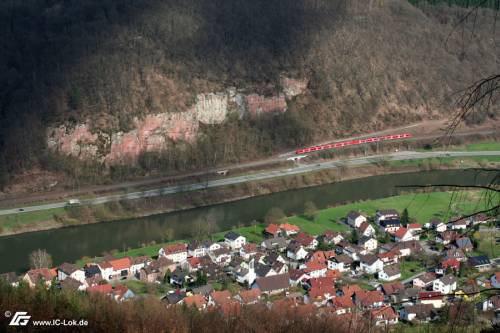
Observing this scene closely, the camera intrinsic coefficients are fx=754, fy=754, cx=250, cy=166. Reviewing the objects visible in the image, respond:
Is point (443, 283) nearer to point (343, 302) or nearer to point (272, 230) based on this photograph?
point (343, 302)

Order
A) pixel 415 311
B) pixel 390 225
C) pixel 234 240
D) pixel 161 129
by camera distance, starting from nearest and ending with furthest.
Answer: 1. pixel 415 311
2. pixel 234 240
3. pixel 390 225
4. pixel 161 129

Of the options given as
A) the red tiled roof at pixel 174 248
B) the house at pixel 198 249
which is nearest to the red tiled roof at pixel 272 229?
the house at pixel 198 249

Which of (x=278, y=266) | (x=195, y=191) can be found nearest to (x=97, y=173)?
(x=195, y=191)

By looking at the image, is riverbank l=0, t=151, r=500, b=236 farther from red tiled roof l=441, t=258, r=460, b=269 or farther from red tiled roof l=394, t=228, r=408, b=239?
red tiled roof l=441, t=258, r=460, b=269

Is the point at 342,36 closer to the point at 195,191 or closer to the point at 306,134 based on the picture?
the point at 306,134

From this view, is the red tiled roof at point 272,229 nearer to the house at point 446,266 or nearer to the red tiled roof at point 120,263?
the red tiled roof at point 120,263

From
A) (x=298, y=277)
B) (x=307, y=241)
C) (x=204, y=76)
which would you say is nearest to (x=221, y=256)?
(x=307, y=241)
